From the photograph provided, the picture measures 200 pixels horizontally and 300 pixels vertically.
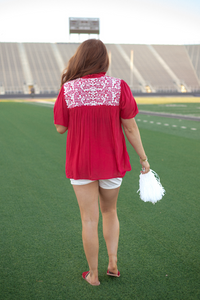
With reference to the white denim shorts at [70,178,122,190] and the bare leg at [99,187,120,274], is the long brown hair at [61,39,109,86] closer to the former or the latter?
the white denim shorts at [70,178,122,190]

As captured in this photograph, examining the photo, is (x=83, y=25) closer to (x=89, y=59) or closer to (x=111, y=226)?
(x=89, y=59)

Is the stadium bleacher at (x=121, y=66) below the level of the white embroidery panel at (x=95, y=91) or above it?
below

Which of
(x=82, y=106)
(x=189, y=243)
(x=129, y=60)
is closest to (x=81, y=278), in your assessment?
(x=189, y=243)

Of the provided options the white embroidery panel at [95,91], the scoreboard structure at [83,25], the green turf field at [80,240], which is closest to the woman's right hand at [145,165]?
the white embroidery panel at [95,91]

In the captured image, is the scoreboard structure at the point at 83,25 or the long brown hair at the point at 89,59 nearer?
the long brown hair at the point at 89,59

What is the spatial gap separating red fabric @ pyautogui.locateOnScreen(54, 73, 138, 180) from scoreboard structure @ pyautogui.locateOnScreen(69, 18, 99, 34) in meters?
82.3

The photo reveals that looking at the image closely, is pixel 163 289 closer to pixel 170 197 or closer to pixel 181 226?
pixel 181 226

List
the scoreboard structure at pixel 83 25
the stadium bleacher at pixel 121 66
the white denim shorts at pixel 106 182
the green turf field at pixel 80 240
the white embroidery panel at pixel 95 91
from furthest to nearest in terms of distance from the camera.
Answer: the scoreboard structure at pixel 83 25, the stadium bleacher at pixel 121 66, the green turf field at pixel 80 240, the white denim shorts at pixel 106 182, the white embroidery panel at pixel 95 91

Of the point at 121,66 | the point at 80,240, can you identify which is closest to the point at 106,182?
the point at 80,240

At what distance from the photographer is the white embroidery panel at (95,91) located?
232cm

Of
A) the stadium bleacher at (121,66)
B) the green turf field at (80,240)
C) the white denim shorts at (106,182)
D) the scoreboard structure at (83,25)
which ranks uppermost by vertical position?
the white denim shorts at (106,182)

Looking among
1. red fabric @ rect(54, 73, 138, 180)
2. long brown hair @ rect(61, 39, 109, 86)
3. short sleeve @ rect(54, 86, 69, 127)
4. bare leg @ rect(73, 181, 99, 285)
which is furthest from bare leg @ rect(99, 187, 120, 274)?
long brown hair @ rect(61, 39, 109, 86)

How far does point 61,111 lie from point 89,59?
417mm

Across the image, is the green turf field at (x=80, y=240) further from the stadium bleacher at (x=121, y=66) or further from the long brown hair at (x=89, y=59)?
the stadium bleacher at (x=121, y=66)
